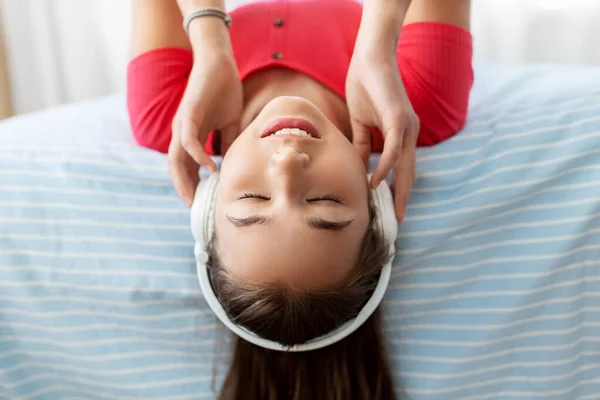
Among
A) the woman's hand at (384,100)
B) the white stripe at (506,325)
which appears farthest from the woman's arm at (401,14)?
the white stripe at (506,325)

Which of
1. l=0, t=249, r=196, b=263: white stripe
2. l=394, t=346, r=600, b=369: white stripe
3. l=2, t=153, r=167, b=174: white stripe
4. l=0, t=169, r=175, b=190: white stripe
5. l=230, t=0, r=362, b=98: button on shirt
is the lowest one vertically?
l=394, t=346, r=600, b=369: white stripe

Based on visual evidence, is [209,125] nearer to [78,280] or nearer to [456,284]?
[78,280]

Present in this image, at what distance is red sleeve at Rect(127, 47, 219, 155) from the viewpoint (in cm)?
111

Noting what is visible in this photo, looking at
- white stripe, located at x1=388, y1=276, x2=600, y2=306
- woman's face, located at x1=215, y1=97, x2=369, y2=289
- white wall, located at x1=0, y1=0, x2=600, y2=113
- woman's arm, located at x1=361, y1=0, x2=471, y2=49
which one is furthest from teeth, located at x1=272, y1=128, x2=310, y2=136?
white wall, located at x1=0, y1=0, x2=600, y2=113

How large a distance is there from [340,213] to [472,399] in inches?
16.4

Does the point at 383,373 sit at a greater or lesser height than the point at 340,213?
lesser

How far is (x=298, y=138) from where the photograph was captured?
86 cm

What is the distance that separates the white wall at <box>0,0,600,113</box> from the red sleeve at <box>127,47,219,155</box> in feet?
1.84

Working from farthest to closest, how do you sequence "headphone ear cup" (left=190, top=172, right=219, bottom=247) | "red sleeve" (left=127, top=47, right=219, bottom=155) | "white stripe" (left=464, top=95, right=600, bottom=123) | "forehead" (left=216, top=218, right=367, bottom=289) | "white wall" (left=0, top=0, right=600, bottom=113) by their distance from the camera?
"white wall" (left=0, top=0, right=600, bottom=113) < "red sleeve" (left=127, top=47, right=219, bottom=155) < "white stripe" (left=464, top=95, right=600, bottom=123) < "headphone ear cup" (left=190, top=172, right=219, bottom=247) < "forehead" (left=216, top=218, right=367, bottom=289)

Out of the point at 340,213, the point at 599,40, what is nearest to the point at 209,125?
the point at 340,213

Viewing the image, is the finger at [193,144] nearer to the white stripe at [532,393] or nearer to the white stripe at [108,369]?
the white stripe at [108,369]

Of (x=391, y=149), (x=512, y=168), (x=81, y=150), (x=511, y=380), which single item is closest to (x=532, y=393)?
(x=511, y=380)

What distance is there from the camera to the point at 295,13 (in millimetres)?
1186

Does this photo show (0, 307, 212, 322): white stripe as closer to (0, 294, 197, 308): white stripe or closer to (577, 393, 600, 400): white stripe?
(0, 294, 197, 308): white stripe
